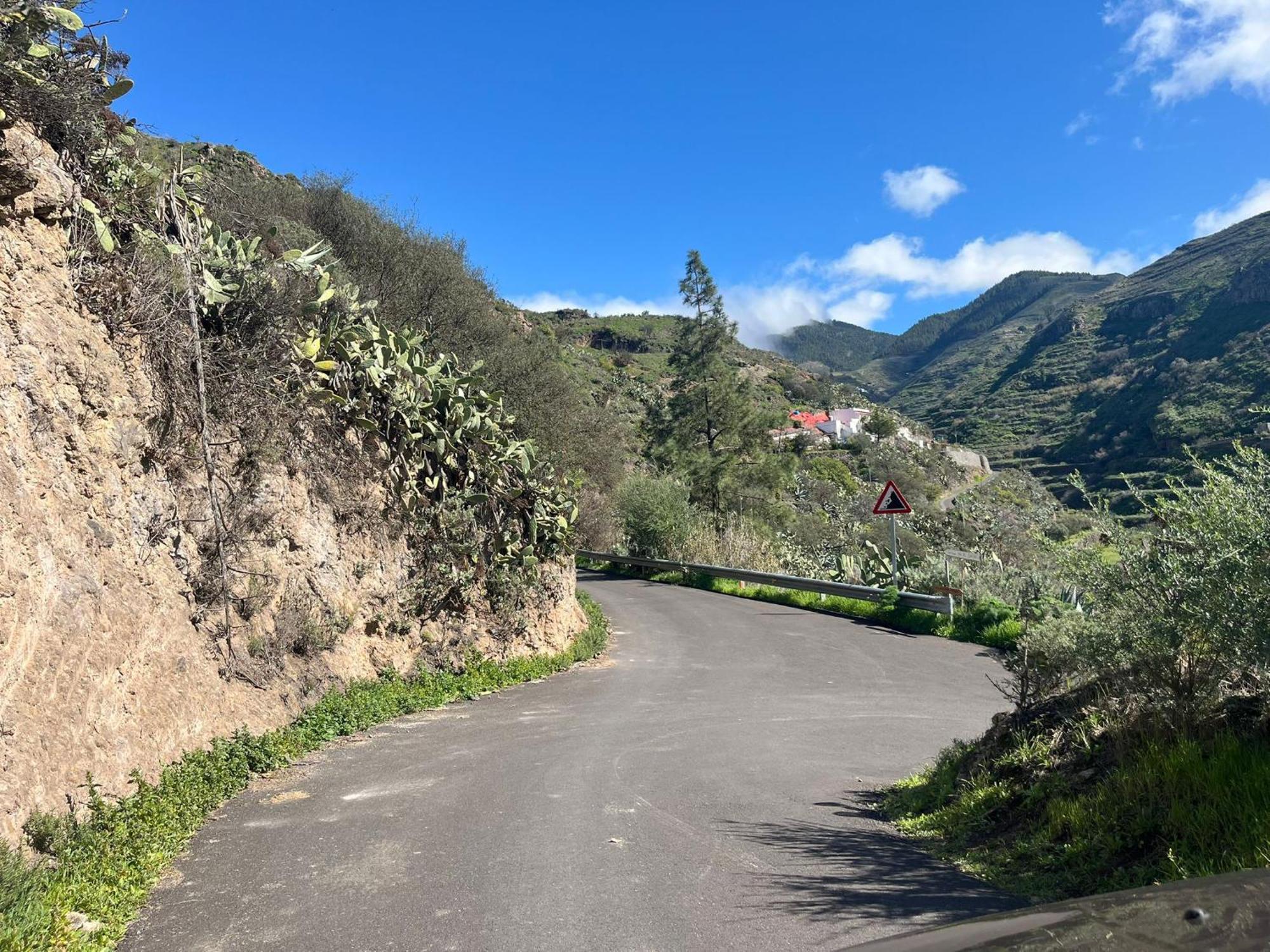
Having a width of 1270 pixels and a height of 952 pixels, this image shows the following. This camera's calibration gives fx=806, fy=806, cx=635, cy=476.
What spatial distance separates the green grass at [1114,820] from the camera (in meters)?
3.99

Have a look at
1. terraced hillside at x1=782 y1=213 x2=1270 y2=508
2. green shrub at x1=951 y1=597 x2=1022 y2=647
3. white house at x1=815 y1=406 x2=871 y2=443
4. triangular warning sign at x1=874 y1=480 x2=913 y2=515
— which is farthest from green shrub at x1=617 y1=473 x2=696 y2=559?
white house at x1=815 y1=406 x2=871 y2=443

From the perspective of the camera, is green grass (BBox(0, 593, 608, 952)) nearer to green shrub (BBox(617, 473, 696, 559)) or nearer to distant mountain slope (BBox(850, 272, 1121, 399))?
green shrub (BBox(617, 473, 696, 559))

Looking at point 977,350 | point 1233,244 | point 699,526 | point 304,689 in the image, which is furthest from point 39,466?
point 977,350

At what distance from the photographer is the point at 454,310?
2302cm

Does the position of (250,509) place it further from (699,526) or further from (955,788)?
(699,526)

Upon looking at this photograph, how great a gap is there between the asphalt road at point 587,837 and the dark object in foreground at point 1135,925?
168 centimetres

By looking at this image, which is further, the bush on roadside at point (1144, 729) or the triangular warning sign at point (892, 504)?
the triangular warning sign at point (892, 504)

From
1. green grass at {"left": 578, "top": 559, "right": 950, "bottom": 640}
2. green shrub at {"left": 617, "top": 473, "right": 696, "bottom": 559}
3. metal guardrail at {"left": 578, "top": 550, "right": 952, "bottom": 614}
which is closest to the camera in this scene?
green grass at {"left": 578, "top": 559, "right": 950, "bottom": 640}

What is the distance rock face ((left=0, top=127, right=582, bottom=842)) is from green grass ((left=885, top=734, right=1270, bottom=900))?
573 centimetres

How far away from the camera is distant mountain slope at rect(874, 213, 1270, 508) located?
56.2 m

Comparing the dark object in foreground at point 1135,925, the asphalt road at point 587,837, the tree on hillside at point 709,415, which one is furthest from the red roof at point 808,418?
the dark object in foreground at point 1135,925

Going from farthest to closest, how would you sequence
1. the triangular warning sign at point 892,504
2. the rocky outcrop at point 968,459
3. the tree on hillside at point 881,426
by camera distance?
the tree on hillside at point 881,426 → the rocky outcrop at point 968,459 → the triangular warning sign at point 892,504

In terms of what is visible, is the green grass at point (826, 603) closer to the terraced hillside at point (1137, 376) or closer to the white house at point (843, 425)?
the terraced hillside at point (1137, 376)

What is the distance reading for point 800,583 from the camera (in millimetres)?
21578
